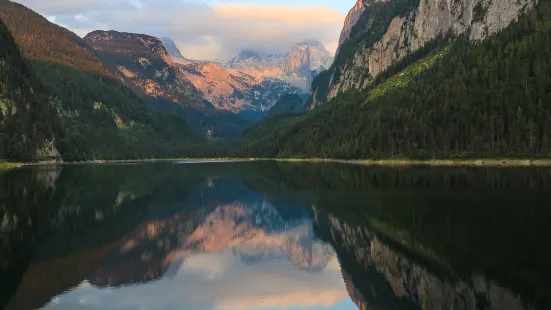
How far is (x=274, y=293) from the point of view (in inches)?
1319

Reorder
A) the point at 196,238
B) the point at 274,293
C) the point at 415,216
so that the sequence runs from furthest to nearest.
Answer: the point at 415,216 → the point at 196,238 → the point at 274,293

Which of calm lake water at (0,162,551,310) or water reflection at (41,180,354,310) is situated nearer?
calm lake water at (0,162,551,310)

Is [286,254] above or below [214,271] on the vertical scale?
below

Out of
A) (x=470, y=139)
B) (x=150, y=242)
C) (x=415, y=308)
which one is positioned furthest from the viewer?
(x=470, y=139)

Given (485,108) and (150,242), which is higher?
(485,108)

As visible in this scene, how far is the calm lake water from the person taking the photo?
102ft

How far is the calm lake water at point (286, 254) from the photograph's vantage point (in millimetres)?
30938

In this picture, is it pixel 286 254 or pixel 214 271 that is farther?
pixel 286 254

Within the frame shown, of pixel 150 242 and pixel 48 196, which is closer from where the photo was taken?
pixel 150 242

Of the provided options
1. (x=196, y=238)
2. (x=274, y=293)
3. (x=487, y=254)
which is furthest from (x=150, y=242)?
(x=487, y=254)

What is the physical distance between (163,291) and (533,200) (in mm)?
51549

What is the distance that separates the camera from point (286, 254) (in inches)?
1806

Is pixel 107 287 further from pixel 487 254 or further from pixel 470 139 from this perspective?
pixel 470 139

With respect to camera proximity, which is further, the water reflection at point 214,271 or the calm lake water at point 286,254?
the water reflection at point 214,271
